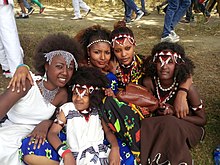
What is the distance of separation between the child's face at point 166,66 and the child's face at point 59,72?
2.75ft

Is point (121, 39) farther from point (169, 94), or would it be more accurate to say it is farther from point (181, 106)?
point (181, 106)

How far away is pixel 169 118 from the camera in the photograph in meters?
2.73

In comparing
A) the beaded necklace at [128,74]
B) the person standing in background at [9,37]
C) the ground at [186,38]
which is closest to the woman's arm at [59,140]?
the beaded necklace at [128,74]

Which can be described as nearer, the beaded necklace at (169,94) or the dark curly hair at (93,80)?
the dark curly hair at (93,80)

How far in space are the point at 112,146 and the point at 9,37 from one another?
2613 millimetres

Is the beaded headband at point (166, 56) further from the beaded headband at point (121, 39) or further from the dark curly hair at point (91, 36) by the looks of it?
the dark curly hair at point (91, 36)

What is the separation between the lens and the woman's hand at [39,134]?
264 centimetres

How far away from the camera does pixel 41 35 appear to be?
21.5 ft

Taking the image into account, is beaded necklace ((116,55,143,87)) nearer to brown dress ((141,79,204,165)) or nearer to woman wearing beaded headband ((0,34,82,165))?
woman wearing beaded headband ((0,34,82,165))

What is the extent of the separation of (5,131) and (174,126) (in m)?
1.41

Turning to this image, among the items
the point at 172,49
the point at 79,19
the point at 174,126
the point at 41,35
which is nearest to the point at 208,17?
the point at 79,19

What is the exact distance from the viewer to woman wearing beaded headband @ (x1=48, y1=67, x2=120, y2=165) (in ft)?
8.45

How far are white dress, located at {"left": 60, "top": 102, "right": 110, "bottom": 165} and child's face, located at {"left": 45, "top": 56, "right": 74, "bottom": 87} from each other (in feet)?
0.69

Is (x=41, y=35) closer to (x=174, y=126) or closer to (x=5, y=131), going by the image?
(x=5, y=131)
